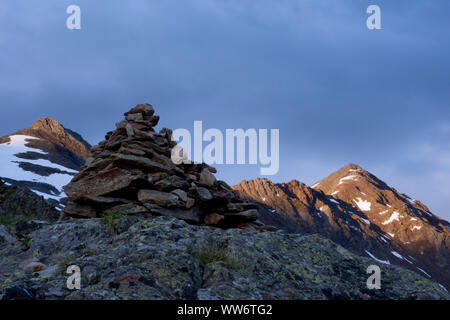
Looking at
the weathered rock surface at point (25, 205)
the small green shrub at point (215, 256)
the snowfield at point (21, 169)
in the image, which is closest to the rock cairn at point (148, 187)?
the small green shrub at point (215, 256)

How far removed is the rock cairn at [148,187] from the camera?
14.5 meters

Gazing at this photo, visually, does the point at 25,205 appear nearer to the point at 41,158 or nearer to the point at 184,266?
the point at 184,266

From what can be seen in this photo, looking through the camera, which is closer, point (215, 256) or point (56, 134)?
point (215, 256)

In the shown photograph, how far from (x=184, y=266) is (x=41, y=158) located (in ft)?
508

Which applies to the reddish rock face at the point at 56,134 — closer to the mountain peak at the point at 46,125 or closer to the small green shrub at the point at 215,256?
the mountain peak at the point at 46,125

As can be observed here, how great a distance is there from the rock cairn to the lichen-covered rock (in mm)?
2991

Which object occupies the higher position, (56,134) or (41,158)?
(56,134)

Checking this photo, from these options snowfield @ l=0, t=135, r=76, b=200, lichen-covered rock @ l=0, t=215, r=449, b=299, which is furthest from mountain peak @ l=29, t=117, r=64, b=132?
lichen-covered rock @ l=0, t=215, r=449, b=299

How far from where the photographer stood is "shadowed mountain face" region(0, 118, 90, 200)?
107250mm

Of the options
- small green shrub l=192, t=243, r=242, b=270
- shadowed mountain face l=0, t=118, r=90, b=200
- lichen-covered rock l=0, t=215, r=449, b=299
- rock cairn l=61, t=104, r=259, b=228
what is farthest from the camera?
shadowed mountain face l=0, t=118, r=90, b=200

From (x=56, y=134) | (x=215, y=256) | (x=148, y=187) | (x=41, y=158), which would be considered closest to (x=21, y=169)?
(x=41, y=158)

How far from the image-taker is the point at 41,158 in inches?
5595

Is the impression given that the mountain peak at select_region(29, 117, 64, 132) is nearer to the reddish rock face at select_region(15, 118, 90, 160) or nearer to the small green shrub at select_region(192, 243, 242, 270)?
the reddish rock face at select_region(15, 118, 90, 160)
